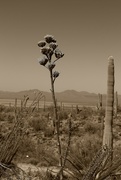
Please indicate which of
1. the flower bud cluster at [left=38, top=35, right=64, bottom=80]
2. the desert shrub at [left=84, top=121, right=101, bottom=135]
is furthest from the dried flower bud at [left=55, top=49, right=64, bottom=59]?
the desert shrub at [left=84, top=121, right=101, bottom=135]

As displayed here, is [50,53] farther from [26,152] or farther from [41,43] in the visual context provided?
[26,152]

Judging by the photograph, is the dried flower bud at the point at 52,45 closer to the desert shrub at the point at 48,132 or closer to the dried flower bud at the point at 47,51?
the dried flower bud at the point at 47,51

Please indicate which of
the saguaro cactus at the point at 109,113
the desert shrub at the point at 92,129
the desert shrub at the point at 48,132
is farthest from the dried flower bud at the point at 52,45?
the desert shrub at the point at 92,129

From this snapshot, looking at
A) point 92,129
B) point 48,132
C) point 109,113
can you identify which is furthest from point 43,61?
point 92,129

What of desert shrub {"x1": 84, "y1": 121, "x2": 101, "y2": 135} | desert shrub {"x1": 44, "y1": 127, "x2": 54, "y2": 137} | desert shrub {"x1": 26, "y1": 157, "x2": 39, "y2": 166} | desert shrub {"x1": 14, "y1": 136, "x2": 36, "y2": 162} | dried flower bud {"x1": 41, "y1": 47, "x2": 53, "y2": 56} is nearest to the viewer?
dried flower bud {"x1": 41, "y1": 47, "x2": 53, "y2": 56}

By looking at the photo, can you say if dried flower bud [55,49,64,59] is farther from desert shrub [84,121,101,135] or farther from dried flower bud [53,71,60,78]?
desert shrub [84,121,101,135]

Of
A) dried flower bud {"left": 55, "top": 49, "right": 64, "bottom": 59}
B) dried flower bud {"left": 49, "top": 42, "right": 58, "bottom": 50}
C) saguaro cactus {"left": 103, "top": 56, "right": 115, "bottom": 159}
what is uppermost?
dried flower bud {"left": 49, "top": 42, "right": 58, "bottom": 50}

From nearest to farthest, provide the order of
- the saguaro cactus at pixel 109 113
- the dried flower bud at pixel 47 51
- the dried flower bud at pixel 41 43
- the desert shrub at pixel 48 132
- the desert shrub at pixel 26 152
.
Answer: the dried flower bud at pixel 47 51 < the dried flower bud at pixel 41 43 < the saguaro cactus at pixel 109 113 < the desert shrub at pixel 26 152 < the desert shrub at pixel 48 132

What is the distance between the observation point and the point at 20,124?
2.18 metres

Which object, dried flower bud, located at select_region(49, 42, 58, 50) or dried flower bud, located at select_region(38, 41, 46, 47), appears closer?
dried flower bud, located at select_region(49, 42, 58, 50)

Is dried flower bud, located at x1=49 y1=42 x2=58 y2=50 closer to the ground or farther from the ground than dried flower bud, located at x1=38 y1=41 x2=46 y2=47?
closer to the ground

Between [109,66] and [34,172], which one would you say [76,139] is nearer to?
[34,172]


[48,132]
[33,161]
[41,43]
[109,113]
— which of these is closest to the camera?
[41,43]

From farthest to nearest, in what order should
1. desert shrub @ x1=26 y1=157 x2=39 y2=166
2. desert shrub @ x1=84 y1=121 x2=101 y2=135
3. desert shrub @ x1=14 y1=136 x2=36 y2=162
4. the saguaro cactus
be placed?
1. desert shrub @ x1=84 y1=121 x2=101 y2=135
2. desert shrub @ x1=14 y1=136 x2=36 y2=162
3. desert shrub @ x1=26 y1=157 x2=39 y2=166
4. the saguaro cactus
